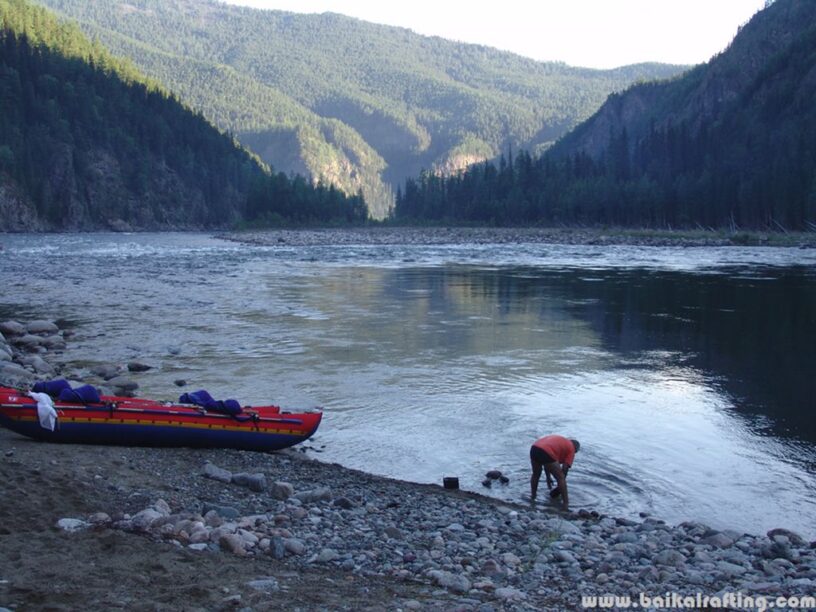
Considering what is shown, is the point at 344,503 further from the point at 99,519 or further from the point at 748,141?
the point at 748,141

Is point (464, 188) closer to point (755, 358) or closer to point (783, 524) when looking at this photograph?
point (755, 358)

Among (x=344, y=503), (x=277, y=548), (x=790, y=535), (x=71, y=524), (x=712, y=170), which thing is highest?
(x=712, y=170)

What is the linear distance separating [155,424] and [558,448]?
21.2 ft

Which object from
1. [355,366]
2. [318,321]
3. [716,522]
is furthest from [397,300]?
[716,522]

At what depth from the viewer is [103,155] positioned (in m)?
135

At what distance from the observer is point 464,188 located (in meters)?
170

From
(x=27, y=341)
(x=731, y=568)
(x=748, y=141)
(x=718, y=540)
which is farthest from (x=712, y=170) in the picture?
(x=731, y=568)

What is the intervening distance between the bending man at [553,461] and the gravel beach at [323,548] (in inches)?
16.1

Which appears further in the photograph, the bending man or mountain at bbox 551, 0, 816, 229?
mountain at bbox 551, 0, 816, 229

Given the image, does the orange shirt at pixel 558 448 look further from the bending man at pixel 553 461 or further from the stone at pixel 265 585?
the stone at pixel 265 585

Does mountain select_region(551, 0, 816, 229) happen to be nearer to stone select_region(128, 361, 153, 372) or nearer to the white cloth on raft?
stone select_region(128, 361, 153, 372)

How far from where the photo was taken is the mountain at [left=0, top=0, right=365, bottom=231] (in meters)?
118

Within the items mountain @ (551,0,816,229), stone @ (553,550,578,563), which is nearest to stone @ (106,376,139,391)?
stone @ (553,550,578,563)

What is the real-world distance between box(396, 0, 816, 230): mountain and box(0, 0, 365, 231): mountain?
132ft
